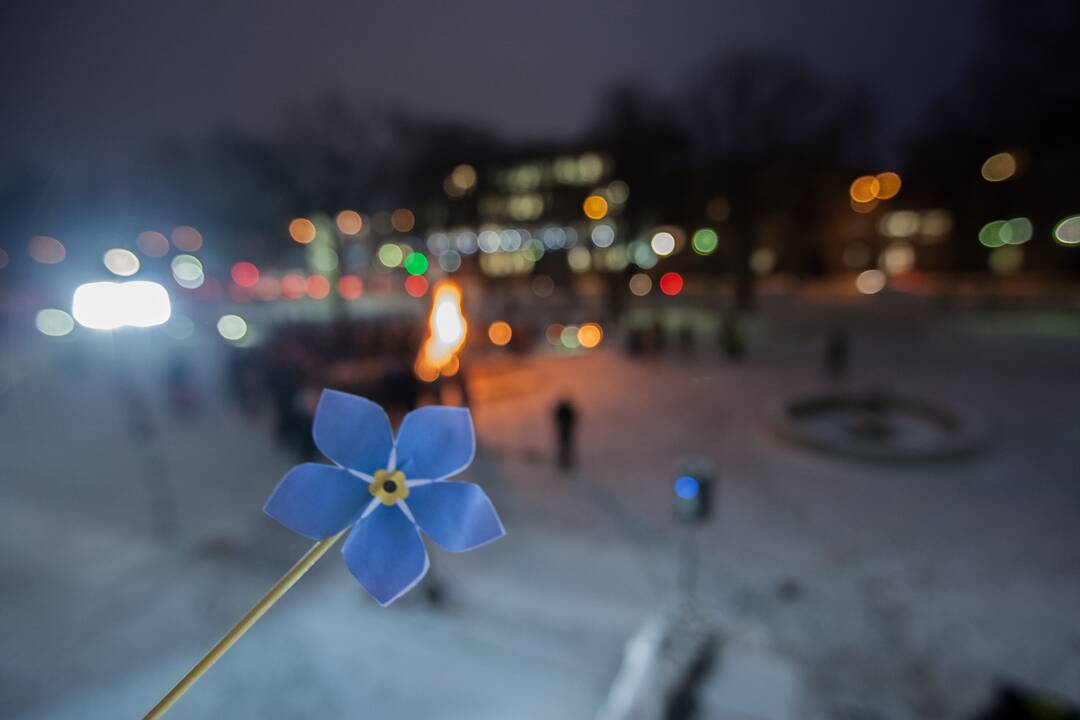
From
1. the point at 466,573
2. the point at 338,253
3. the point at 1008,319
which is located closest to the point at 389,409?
the point at 466,573

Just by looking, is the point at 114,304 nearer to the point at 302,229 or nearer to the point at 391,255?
the point at 302,229

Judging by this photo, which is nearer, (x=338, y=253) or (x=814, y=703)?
(x=814, y=703)

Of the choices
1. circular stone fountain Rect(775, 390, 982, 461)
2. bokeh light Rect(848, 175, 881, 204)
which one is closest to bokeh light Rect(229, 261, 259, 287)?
circular stone fountain Rect(775, 390, 982, 461)

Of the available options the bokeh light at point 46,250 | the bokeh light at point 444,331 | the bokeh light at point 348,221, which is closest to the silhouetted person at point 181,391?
the bokeh light at point 444,331

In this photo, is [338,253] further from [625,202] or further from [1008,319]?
[1008,319]

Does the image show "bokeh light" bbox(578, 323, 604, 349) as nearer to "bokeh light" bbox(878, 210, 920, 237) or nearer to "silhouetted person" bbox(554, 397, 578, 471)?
"silhouetted person" bbox(554, 397, 578, 471)

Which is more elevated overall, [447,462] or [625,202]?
[625,202]
